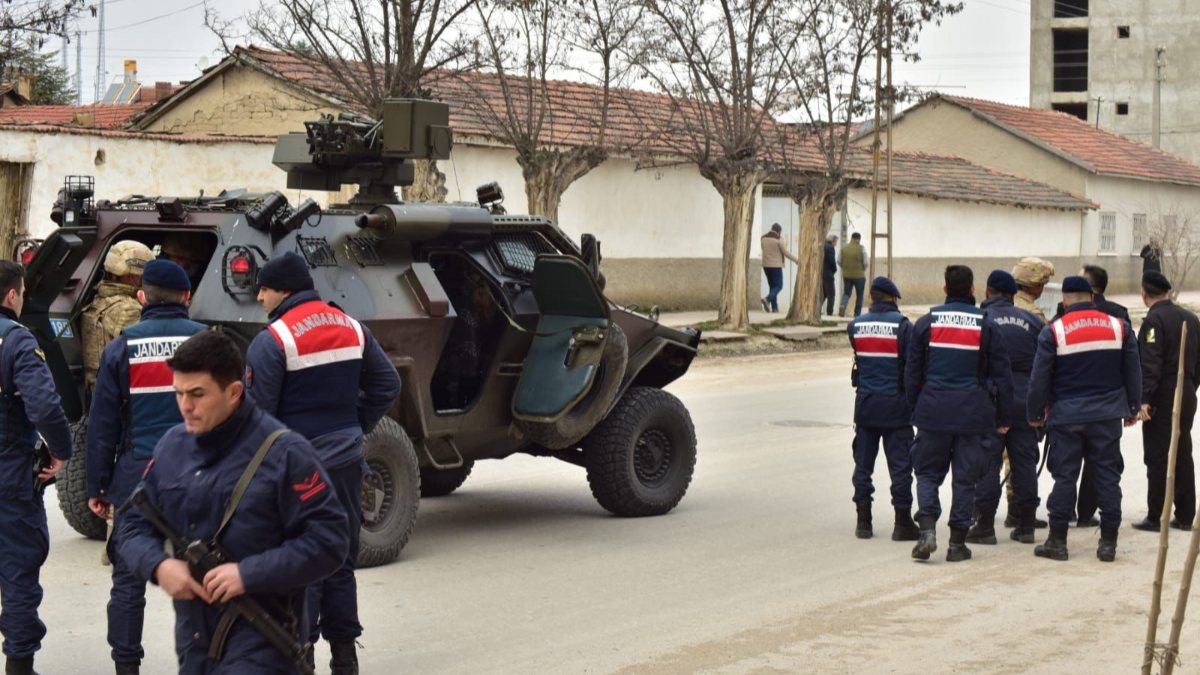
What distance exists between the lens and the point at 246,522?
462cm

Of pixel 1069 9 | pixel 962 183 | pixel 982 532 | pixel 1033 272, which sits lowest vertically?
pixel 982 532

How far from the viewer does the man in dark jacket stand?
3095cm

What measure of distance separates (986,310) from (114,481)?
17.7ft

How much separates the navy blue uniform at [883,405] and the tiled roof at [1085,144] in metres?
35.8

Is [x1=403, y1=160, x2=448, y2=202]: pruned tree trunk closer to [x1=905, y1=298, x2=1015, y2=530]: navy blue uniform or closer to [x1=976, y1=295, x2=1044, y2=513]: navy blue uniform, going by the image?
[x1=976, y1=295, x2=1044, y2=513]: navy blue uniform

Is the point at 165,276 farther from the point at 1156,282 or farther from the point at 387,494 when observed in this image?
the point at 1156,282

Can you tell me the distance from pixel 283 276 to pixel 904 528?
482 cm

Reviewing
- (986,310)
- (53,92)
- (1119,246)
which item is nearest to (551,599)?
(986,310)

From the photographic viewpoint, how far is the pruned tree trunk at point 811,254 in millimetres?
28469

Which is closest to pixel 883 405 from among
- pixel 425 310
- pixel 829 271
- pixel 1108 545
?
pixel 1108 545

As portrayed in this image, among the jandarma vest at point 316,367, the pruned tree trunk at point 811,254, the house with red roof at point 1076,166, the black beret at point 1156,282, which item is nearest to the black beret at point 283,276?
the jandarma vest at point 316,367

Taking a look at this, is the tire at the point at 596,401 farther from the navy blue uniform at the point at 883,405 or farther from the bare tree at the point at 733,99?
the bare tree at the point at 733,99

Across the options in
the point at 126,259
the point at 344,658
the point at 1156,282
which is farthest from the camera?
the point at 1156,282

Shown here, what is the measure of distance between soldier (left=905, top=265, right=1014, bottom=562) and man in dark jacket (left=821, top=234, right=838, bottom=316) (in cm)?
2086
